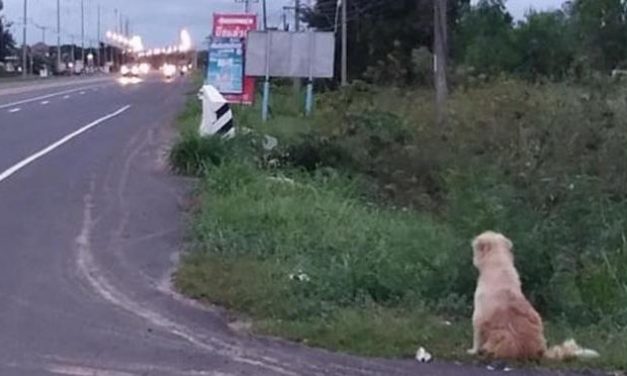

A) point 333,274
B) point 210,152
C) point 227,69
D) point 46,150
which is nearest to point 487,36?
point 227,69

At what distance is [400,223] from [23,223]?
4264mm

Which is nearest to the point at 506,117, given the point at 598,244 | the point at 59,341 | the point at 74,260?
the point at 598,244

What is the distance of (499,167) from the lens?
16094mm

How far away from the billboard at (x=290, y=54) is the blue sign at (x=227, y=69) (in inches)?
148

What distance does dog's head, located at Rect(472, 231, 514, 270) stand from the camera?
10789 millimetres

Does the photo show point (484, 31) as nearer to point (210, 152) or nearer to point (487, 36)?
point (487, 36)

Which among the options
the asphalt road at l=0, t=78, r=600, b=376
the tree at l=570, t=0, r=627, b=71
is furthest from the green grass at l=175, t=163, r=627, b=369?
the tree at l=570, t=0, r=627, b=71

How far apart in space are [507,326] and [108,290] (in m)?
4.08

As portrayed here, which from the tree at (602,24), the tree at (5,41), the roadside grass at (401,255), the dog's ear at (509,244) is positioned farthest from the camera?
the tree at (5,41)

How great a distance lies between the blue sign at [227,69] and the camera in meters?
39.5

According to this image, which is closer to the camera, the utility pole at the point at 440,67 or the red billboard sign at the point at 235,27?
the utility pole at the point at 440,67

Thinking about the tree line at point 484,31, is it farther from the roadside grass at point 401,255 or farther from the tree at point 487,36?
the roadside grass at point 401,255

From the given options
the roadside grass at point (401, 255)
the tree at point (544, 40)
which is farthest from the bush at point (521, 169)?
the tree at point (544, 40)

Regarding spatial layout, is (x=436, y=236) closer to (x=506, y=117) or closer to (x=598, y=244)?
(x=598, y=244)
